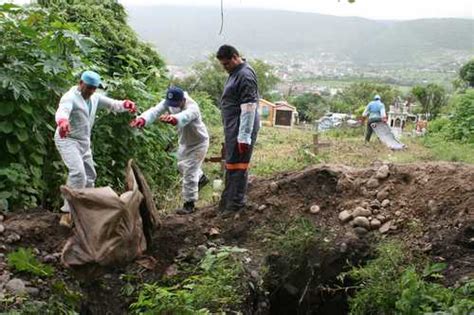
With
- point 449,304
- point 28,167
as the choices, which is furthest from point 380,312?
point 28,167

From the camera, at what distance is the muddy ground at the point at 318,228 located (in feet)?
14.1

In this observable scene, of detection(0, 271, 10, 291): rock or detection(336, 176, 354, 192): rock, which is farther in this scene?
detection(336, 176, 354, 192): rock

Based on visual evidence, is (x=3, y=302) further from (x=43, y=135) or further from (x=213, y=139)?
(x=213, y=139)

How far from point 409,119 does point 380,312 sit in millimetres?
20081

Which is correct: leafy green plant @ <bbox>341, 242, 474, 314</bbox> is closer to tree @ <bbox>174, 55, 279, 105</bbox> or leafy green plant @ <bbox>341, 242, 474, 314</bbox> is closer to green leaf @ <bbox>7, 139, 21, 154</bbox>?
green leaf @ <bbox>7, 139, 21, 154</bbox>

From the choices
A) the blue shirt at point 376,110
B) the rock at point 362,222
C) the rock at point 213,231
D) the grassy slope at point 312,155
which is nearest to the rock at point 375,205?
the rock at point 362,222

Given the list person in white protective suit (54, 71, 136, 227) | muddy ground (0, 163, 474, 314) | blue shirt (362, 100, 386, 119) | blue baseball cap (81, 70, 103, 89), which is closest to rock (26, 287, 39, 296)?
muddy ground (0, 163, 474, 314)

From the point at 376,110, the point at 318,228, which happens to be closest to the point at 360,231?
the point at 318,228

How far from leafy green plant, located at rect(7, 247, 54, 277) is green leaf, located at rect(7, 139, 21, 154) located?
1337 mm

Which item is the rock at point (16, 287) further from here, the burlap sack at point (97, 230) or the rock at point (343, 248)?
the rock at point (343, 248)

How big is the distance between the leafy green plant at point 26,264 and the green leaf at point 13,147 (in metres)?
1.34

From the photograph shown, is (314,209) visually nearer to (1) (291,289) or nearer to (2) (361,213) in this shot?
(2) (361,213)

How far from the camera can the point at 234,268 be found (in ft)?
13.5

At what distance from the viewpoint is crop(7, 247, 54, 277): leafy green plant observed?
3.96 meters
